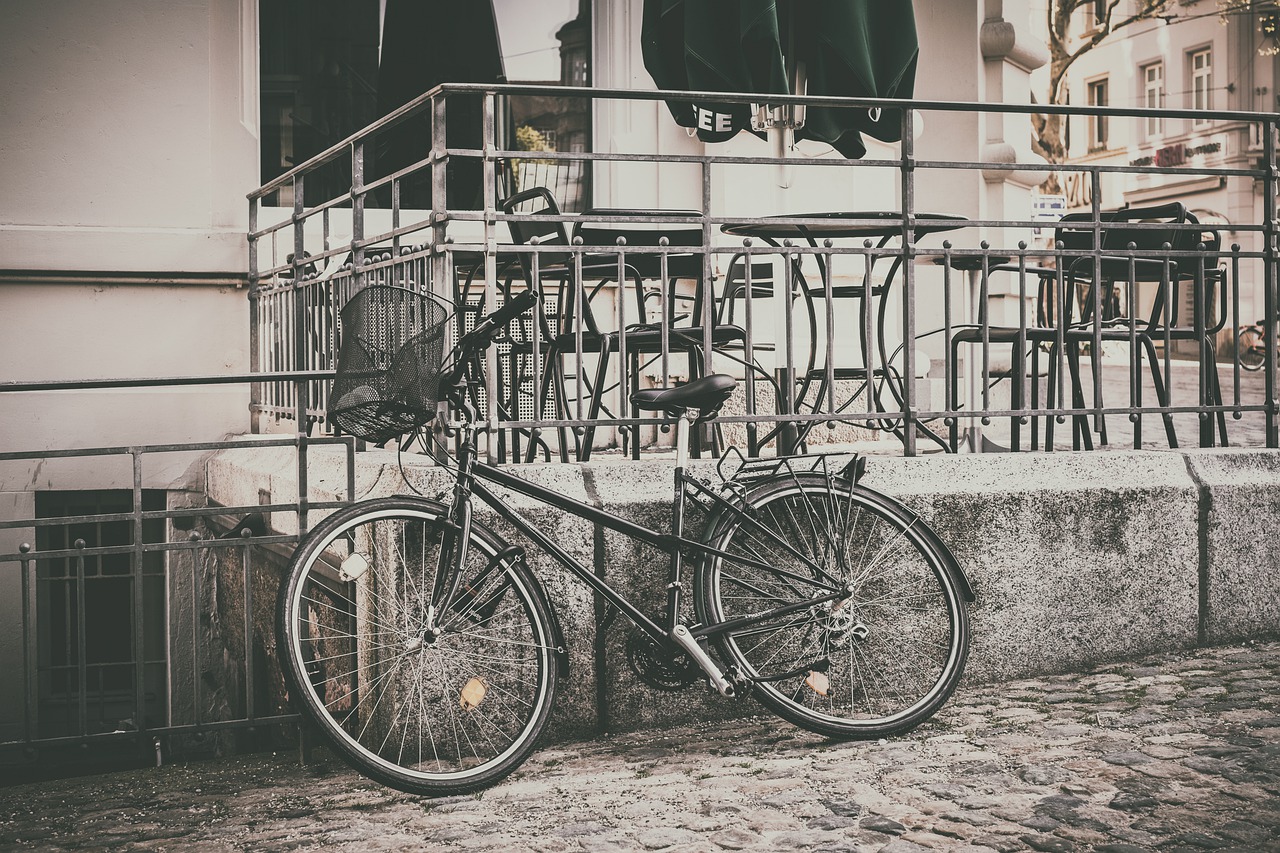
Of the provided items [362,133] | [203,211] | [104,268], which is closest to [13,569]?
[104,268]

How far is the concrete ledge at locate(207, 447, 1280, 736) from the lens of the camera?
4.47 m

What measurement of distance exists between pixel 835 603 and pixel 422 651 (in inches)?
55.5

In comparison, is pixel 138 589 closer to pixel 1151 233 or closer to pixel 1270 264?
pixel 1151 233

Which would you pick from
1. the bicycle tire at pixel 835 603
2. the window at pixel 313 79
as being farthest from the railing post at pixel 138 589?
the window at pixel 313 79

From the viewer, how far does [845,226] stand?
5.08 m

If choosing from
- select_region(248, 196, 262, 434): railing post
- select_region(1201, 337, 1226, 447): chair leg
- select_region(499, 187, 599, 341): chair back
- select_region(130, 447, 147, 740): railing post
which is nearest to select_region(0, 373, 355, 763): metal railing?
select_region(248, 196, 262, 434): railing post

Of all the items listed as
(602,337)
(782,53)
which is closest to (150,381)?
(602,337)

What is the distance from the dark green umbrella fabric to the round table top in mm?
578

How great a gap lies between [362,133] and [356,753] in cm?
237

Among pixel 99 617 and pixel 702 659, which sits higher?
pixel 702 659

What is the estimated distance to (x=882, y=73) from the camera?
19.7 ft

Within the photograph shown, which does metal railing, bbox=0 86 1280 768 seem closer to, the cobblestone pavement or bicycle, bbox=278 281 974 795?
bicycle, bbox=278 281 974 795

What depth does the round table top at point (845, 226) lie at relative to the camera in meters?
5.03

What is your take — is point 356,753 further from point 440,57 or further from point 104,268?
point 440,57
